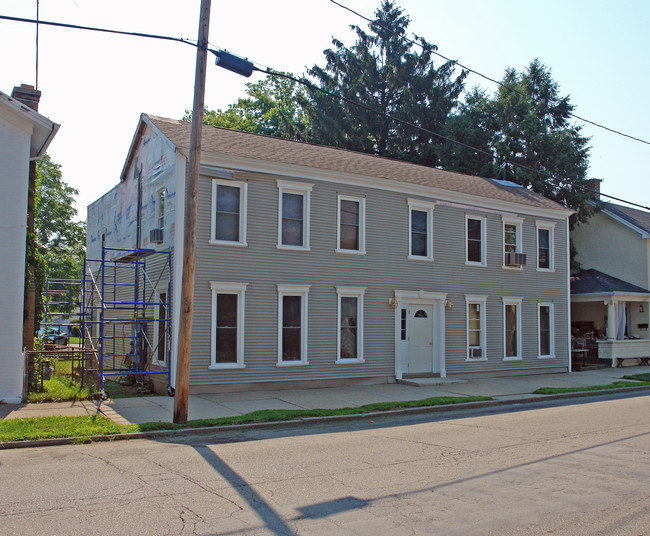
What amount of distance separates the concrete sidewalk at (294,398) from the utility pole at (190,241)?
0.99 metres

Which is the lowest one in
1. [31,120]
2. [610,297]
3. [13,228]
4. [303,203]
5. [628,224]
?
[610,297]

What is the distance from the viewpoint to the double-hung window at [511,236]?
22.6 meters

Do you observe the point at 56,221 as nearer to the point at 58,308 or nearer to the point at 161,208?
the point at 58,308

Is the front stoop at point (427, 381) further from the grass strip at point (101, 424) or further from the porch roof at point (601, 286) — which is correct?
the porch roof at point (601, 286)

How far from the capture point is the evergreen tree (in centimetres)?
4159

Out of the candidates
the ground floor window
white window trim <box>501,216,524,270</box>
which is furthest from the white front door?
the ground floor window

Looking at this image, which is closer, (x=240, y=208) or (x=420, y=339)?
(x=240, y=208)

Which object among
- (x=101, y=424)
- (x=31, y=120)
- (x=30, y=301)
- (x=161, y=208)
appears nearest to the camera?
(x=101, y=424)

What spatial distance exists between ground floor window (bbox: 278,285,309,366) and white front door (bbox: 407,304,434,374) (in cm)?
406

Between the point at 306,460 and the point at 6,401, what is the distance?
8.01 meters

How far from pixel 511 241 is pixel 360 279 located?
7.38 meters

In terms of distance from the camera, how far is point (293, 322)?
17.5 metres

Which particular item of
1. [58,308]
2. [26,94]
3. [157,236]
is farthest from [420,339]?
[58,308]

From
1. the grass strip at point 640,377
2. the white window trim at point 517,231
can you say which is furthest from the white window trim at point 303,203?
the grass strip at point 640,377
